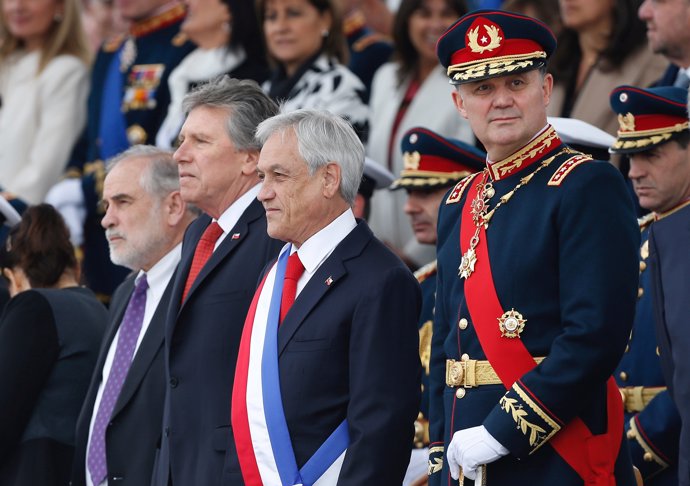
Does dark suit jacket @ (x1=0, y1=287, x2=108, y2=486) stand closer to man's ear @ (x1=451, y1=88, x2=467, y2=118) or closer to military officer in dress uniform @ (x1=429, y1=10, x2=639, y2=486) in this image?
military officer in dress uniform @ (x1=429, y1=10, x2=639, y2=486)

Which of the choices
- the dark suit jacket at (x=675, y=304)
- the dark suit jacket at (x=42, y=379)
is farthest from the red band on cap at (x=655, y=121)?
the dark suit jacket at (x=42, y=379)

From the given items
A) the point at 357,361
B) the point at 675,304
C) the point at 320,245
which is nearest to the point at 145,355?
the point at 320,245

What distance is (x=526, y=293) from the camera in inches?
181

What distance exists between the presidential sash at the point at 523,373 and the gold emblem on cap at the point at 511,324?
20 mm

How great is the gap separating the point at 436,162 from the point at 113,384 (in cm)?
192

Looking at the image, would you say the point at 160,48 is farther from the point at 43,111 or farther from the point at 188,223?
the point at 188,223

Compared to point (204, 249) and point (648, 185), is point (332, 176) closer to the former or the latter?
point (204, 249)

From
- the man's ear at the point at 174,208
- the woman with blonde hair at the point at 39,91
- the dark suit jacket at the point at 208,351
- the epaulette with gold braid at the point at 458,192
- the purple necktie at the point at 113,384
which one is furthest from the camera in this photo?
the woman with blonde hair at the point at 39,91

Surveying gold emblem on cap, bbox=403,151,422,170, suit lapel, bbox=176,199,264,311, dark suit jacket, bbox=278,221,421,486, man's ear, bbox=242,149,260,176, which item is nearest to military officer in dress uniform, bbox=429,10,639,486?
dark suit jacket, bbox=278,221,421,486

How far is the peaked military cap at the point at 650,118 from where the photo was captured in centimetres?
568

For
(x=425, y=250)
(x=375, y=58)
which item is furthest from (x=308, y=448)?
(x=375, y=58)

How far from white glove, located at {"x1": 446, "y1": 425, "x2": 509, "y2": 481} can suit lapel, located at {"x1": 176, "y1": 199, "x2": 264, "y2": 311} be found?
145 cm

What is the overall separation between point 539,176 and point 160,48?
5325 millimetres

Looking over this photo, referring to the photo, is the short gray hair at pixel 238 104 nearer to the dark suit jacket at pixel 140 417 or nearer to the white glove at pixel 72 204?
the dark suit jacket at pixel 140 417
